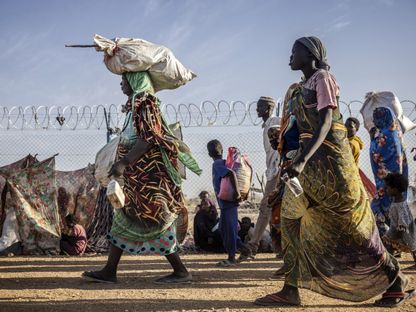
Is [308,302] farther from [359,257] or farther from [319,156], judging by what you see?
[319,156]

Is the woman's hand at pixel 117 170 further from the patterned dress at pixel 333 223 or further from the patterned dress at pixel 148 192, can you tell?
the patterned dress at pixel 333 223

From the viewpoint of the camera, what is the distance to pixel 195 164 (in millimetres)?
5281

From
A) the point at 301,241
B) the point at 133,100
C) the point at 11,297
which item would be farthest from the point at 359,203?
the point at 11,297

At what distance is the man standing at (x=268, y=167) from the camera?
6137 millimetres

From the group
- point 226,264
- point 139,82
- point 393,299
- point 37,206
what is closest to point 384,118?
point 226,264

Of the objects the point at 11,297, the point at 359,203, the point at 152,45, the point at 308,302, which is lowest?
the point at 308,302

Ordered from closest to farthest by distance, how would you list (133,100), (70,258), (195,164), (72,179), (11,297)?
(11,297) < (133,100) < (195,164) < (70,258) < (72,179)

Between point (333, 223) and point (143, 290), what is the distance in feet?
6.22

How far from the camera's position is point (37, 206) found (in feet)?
27.2

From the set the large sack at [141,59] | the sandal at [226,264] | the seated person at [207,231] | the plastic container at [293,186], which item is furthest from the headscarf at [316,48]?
the seated person at [207,231]

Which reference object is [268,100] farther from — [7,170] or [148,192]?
[7,170]

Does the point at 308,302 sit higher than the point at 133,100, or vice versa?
the point at 133,100

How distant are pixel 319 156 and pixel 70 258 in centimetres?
502

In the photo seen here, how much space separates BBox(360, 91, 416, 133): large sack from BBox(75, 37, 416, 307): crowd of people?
229 cm
